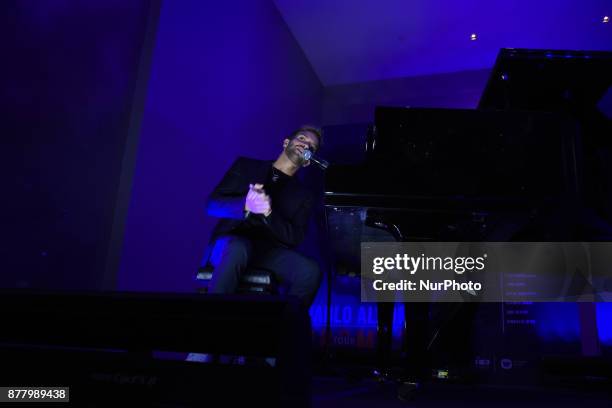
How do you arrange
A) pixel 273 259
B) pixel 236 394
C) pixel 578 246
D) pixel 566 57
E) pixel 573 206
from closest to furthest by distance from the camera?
pixel 236 394 < pixel 573 206 < pixel 566 57 < pixel 273 259 < pixel 578 246

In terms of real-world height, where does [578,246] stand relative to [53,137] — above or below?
below

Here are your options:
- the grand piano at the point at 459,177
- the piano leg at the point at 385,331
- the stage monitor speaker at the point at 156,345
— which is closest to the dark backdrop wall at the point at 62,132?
the stage monitor speaker at the point at 156,345

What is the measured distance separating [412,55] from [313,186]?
1740mm

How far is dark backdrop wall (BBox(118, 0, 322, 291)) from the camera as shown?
7.13ft

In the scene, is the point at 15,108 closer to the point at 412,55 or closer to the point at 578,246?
the point at 578,246

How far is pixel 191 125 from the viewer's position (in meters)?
2.52

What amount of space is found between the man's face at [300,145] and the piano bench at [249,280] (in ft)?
2.34

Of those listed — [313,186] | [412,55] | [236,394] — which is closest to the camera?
[236,394]

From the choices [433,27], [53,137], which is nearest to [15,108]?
[53,137]

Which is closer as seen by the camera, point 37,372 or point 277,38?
point 37,372

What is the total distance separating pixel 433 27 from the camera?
370cm

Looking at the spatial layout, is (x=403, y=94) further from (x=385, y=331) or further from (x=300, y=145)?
(x=385, y=331)

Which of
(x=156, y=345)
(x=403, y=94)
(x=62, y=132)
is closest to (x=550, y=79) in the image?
(x=156, y=345)

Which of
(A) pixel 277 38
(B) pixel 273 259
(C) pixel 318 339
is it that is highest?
(A) pixel 277 38
